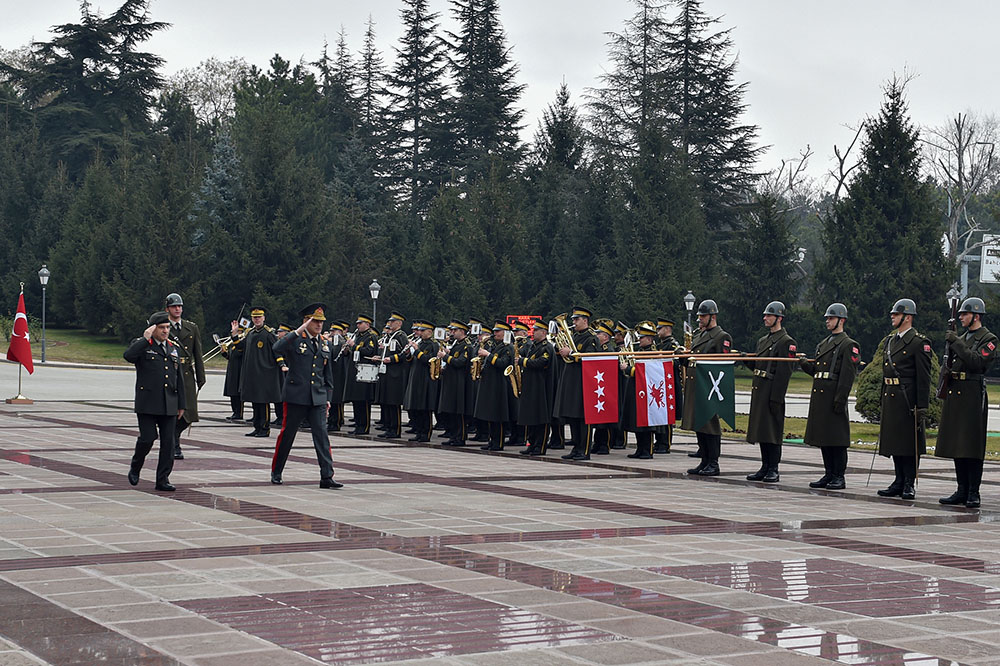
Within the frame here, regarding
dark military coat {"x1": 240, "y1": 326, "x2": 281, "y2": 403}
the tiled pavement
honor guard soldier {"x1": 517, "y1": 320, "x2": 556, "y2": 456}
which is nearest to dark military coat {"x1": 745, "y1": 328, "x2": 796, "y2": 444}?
the tiled pavement

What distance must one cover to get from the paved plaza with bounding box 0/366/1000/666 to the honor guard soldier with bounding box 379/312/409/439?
651cm

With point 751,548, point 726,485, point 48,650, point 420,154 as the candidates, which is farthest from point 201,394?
point 420,154

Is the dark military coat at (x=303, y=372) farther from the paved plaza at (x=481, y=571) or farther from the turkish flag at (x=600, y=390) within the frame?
the turkish flag at (x=600, y=390)

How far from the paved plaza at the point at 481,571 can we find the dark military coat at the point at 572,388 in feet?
10.6

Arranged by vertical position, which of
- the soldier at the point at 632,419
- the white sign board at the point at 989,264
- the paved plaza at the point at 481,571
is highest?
the white sign board at the point at 989,264

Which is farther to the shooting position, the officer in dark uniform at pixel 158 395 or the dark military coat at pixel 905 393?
the dark military coat at pixel 905 393

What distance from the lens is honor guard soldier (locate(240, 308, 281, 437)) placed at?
20.3 metres

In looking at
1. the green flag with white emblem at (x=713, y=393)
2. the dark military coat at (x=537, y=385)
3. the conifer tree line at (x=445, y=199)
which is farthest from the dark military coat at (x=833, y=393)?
the conifer tree line at (x=445, y=199)

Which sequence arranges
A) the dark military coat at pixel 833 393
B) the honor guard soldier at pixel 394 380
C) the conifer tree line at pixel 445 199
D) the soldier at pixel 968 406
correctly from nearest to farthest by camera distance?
the soldier at pixel 968 406
the dark military coat at pixel 833 393
the honor guard soldier at pixel 394 380
the conifer tree line at pixel 445 199

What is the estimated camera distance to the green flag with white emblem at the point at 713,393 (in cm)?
1514

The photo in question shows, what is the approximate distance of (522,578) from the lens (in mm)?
7648

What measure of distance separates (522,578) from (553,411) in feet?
33.7

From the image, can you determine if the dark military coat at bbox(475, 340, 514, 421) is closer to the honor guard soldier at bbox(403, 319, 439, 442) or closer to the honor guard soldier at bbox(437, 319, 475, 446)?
the honor guard soldier at bbox(437, 319, 475, 446)

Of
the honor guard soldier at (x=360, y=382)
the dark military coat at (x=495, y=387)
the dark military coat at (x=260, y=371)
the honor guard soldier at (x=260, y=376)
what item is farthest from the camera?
the honor guard soldier at (x=360, y=382)
